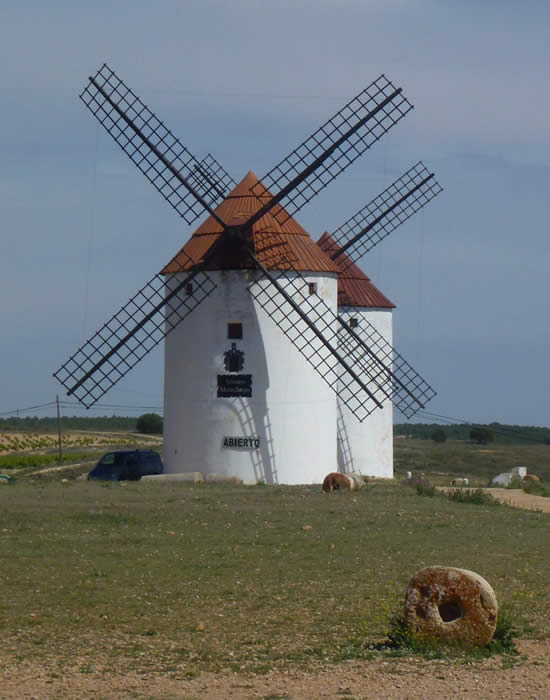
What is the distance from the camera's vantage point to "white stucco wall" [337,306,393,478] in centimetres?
4766

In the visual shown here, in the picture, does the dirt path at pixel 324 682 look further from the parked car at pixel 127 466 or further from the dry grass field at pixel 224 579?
the parked car at pixel 127 466

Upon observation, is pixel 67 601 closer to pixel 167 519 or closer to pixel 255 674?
pixel 255 674

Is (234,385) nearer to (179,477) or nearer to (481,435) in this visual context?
(179,477)

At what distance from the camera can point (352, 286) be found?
48.9 metres

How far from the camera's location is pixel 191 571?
60.3 feet

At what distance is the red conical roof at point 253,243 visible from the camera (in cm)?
3800

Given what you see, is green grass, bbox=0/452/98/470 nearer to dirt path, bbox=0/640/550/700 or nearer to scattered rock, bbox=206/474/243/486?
scattered rock, bbox=206/474/243/486

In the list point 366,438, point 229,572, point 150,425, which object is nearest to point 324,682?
point 229,572

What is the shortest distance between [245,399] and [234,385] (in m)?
0.54

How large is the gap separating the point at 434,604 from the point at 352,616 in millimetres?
2451

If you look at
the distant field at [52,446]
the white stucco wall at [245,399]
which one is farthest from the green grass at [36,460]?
the white stucco wall at [245,399]

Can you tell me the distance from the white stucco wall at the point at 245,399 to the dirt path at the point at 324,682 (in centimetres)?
2507

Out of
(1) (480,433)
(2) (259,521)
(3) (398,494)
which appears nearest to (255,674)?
(2) (259,521)

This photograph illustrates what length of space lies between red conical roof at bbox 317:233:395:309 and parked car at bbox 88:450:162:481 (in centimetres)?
1143
